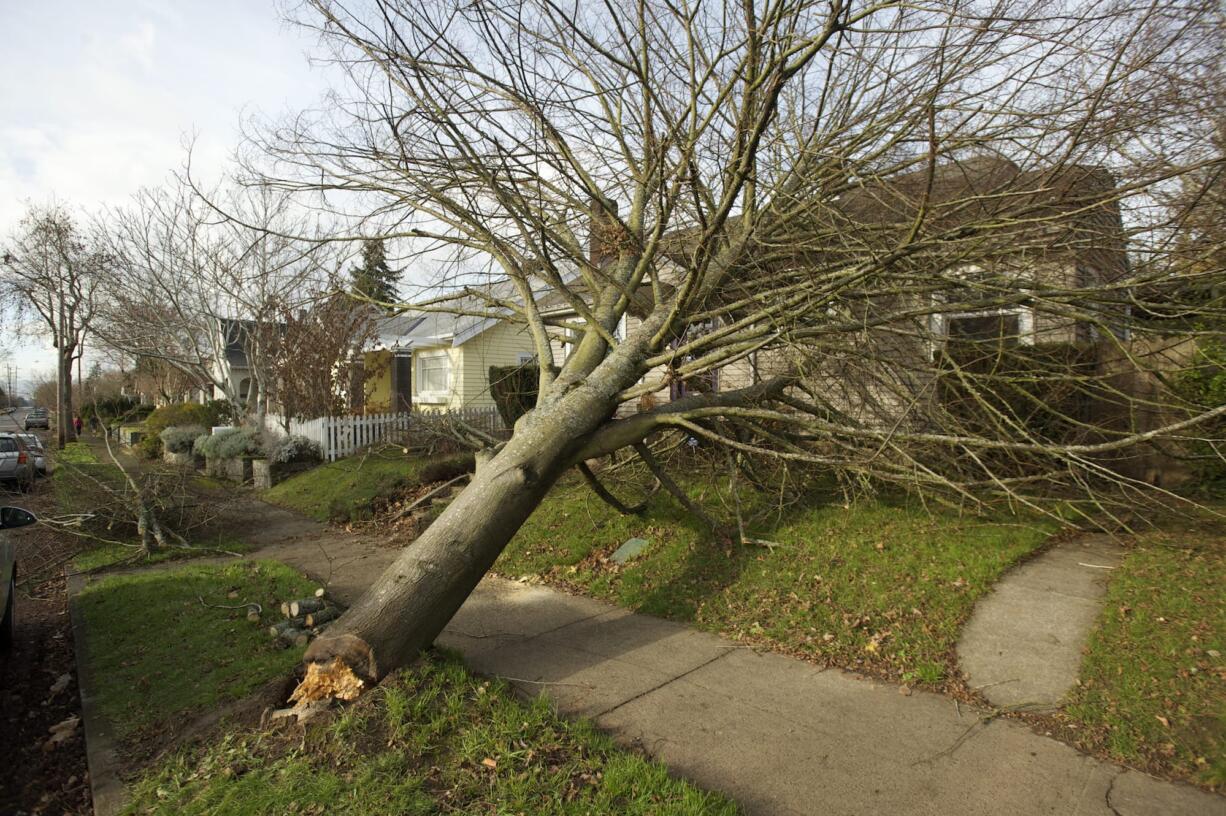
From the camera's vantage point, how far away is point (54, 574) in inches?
338

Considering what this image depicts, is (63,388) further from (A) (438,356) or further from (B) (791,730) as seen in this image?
(B) (791,730)

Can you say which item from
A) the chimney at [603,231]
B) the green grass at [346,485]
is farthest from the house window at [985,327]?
the green grass at [346,485]

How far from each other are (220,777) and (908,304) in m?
6.68

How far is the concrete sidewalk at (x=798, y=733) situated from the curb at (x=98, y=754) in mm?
2097

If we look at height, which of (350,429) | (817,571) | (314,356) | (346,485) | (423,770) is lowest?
(423,770)

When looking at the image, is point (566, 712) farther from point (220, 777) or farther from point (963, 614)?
point (963, 614)

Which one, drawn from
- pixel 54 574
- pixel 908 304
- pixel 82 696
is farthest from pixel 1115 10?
pixel 54 574

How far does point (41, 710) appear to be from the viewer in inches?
197

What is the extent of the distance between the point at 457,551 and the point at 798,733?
7.89ft

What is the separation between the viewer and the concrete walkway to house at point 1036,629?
4.49 metres

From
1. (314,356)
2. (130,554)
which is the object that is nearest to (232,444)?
(314,356)

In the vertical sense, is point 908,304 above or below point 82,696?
above

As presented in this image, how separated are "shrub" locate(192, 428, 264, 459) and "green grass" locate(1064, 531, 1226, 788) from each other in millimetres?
15718

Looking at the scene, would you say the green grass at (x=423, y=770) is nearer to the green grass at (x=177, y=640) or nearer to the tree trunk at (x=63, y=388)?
the green grass at (x=177, y=640)
